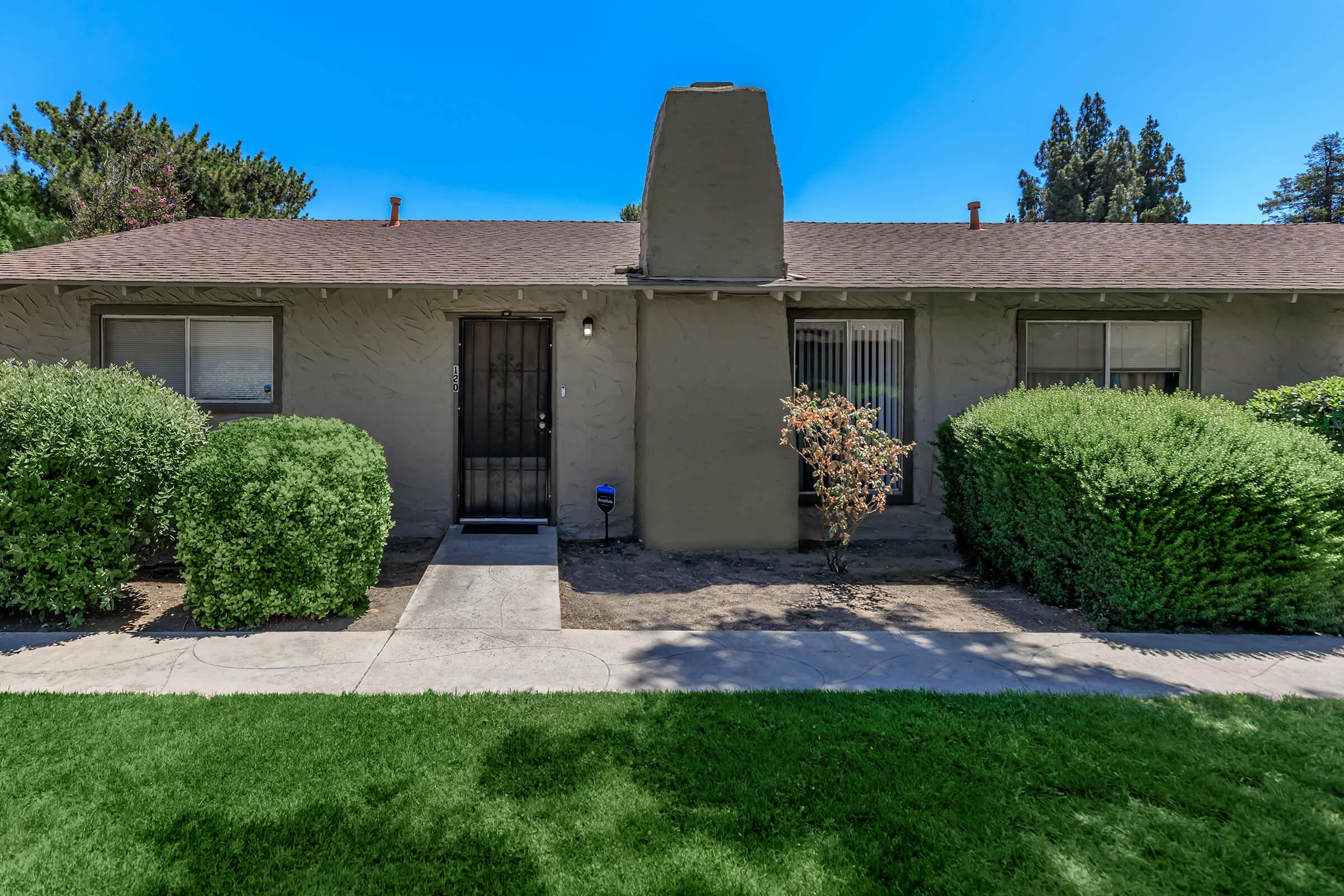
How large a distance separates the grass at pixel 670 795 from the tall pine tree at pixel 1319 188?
41.7 meters

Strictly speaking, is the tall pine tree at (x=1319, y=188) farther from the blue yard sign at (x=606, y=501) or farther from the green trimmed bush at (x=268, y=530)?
the green trimmed bush at (x=268, y=530)

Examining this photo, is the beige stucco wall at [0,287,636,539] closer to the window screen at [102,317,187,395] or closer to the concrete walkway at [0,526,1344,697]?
the window screen at [102,317,187,395]

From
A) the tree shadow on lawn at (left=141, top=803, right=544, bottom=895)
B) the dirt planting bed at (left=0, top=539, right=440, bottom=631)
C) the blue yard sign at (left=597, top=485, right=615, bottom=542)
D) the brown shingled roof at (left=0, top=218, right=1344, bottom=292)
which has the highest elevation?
the brown shingled roof at (left=0, top=218, right=1344, bottom=292)

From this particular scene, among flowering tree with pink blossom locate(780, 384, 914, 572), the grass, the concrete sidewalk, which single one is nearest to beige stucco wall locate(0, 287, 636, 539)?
flowering tree with pink blossom locate(780, 384, 914, 572)

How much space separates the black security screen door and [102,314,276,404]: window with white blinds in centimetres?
232

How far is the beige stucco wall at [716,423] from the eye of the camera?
7371 mm

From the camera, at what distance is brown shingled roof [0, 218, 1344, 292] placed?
7.48 metres

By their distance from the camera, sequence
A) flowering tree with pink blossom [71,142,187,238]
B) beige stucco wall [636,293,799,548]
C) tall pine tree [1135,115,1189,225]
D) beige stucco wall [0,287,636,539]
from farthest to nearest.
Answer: tall pine tree [1135,115,1189,225] → flowering tree with pink blossom [71,142,187,238] → beige stucco wall [0,287,636,539] → beige stucco wall [636,293,799,548]

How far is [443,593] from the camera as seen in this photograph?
224 inches

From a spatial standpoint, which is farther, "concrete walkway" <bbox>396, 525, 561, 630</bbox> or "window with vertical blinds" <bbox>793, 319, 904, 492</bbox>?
"window with vertical blinds" <bbox>793, 319, 904, 492</bbox>

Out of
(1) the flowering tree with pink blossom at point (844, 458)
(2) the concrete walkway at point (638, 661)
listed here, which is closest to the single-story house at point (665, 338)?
(1) the flowering tree with pink blossom at point (844, 458)

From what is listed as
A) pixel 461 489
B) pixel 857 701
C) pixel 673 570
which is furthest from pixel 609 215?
pixel 857 701

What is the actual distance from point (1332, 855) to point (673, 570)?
196 inches

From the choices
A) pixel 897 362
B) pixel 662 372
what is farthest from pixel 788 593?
pixel 897 362
